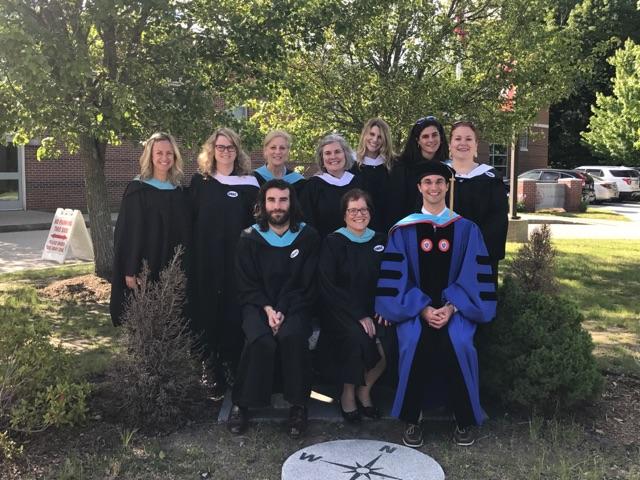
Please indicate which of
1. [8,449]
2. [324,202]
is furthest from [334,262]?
[8,449]

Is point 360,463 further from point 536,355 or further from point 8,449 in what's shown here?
point 8,449

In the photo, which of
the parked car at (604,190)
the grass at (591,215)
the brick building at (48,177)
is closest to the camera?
the brick building at (48,177)

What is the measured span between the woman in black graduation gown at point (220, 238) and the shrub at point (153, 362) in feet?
1.90

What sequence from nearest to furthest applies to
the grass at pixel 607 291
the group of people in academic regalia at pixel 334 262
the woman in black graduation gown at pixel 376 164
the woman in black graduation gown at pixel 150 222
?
the group of people in academic regalia at pixel 334 262 → the woman in black graduation gown at pixel 150 222 → the woman in black graduation gown at pixel 376 164 → the grass at pixel 607 291

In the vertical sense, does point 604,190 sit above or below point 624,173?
below

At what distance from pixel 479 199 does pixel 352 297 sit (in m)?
1.14

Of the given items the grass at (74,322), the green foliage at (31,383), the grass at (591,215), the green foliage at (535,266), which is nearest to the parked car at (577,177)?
the grass at (591,215)

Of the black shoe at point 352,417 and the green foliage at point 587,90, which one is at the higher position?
the green foliage at point 587,90

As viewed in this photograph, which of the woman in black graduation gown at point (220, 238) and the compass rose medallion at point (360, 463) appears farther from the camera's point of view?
the woman in black graduation gown at point (220, 238)

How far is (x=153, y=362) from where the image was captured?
3803 millimetres

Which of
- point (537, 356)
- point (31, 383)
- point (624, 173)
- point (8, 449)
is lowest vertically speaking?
point (8, 449)

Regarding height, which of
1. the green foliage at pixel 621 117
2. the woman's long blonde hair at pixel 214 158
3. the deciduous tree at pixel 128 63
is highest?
the green foliage at pixel 621 117

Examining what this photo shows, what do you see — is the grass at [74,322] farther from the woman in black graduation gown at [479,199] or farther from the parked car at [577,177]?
the parked car at [577,177]

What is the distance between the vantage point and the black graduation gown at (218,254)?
4.41 metres
